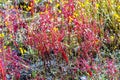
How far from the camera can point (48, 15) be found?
3.73 meters

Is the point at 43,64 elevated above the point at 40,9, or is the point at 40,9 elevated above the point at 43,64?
the point at 40,9

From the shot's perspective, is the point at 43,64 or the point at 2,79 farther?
the point at 43,64

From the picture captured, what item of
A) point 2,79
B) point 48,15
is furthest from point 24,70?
point 48,15

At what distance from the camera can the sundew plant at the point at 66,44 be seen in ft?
10.6

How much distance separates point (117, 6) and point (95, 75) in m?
1.32

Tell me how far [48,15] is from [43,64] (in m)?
0.59

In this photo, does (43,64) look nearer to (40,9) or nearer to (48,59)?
(48,59)

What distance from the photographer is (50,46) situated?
354 centimetres

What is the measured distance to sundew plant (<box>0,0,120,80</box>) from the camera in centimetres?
323

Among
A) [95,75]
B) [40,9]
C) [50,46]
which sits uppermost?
[40,9]

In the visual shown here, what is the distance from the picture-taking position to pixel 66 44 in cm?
360

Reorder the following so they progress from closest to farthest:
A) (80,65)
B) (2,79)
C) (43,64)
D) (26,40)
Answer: (2,79), (80,65), (43,64), (26,40)

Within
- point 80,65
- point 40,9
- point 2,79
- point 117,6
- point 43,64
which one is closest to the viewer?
point 2,79

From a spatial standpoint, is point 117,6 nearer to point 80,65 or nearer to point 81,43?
point 81,43
